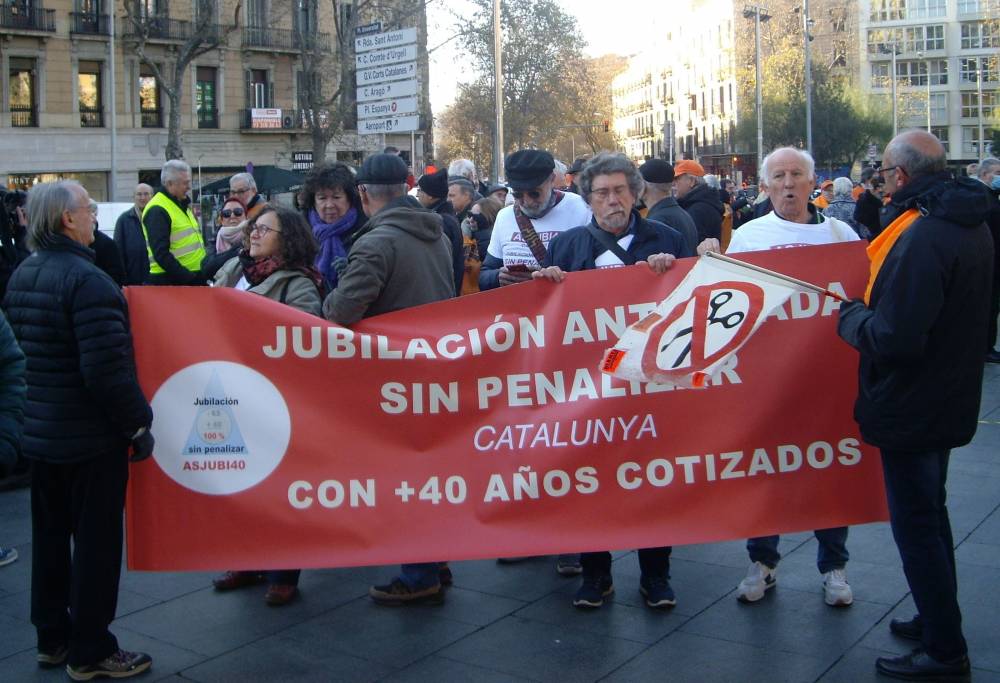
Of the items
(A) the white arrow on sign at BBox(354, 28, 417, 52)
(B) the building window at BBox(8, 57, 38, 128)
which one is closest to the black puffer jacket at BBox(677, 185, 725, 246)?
(A) the white arrow on sign at BBox(354, 28, 417, 52)

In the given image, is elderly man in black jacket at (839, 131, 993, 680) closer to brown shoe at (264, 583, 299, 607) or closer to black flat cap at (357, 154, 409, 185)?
black flat cap at (357, 154, 409, 185)

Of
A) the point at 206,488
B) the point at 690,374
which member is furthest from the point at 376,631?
the point at 690,374

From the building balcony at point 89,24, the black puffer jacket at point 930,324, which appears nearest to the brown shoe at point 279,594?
the black puffer jacket at point 930,324

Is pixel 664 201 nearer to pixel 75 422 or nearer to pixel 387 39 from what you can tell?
pixel 75 422

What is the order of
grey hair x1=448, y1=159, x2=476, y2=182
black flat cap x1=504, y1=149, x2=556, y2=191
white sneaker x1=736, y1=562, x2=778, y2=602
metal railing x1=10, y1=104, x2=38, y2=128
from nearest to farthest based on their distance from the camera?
white sneaker x1=736, y1=562, x2=778, y2=602
black flat cap x1=504, y1=149, x2=556, y2=191
grey hair x1=448, y1=159, x2=476, y2=182
metal railing x1=10, y1=104, x2=38, y2=128

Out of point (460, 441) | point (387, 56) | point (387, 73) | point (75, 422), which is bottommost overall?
point (460, 441)

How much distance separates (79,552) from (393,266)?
1.80 metres

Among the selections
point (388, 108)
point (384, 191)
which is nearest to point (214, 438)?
point (384, 191)

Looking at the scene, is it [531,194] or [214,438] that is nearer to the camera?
[214,438]

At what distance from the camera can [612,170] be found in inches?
206

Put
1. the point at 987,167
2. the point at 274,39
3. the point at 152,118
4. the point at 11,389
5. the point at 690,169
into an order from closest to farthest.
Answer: the point at 11,389
the point at 690,169
the point at 987,167
the point at 152,118
the point at 274,39

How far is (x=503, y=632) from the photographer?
482 centimetres

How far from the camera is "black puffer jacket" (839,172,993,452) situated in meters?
3.95

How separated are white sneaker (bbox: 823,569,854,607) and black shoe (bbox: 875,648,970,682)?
71 centimetres
